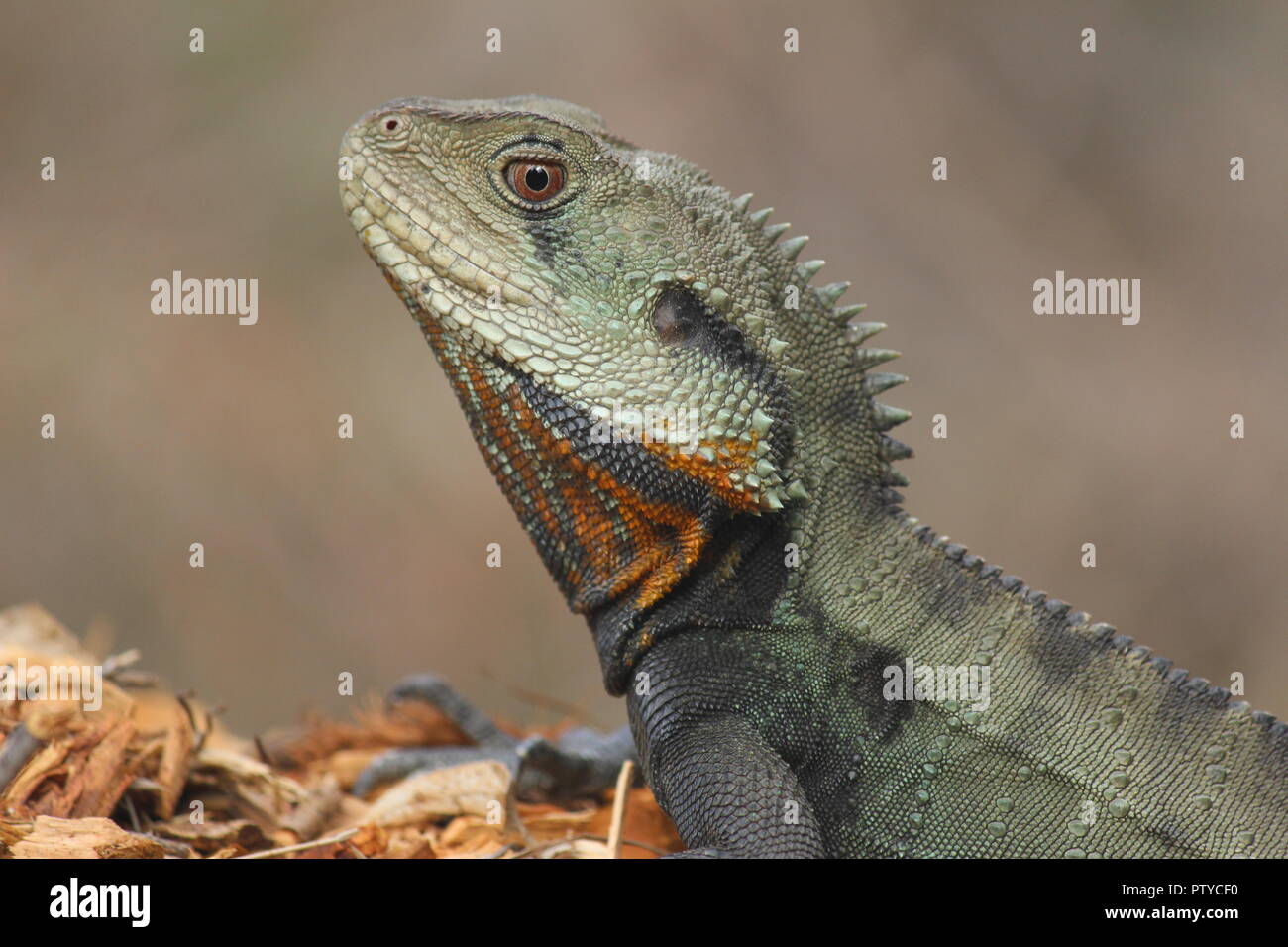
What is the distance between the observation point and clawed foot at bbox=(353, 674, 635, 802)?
4828mm

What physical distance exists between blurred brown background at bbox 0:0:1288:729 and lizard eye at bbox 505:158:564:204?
180 inches

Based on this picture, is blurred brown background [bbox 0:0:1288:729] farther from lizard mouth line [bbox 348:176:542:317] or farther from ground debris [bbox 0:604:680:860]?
lizard mouth line [bbox 348:176:542:317]

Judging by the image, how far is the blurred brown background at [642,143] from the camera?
7.68m

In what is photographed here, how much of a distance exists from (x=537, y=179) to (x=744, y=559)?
140cm

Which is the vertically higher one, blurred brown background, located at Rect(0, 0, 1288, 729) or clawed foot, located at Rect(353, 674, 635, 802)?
blurred brown background, located at Rect(0, 0, 1288, 729)

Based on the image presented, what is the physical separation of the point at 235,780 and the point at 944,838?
9.14ft

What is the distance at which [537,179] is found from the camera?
3635mm

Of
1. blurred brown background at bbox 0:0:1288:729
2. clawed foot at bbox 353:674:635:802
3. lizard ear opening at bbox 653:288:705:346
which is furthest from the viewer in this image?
blurred brown background at bbox 0:0:1288:729

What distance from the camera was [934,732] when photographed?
3.45 metres
